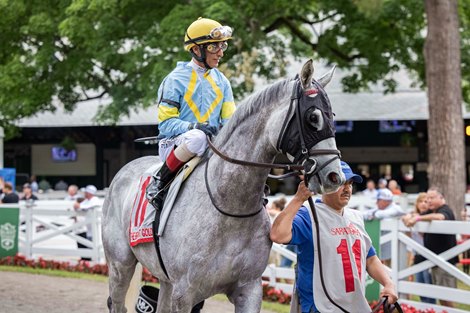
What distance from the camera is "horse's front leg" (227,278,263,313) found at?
5.28 m

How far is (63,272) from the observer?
15641mm

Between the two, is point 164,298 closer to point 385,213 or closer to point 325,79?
point 325,79

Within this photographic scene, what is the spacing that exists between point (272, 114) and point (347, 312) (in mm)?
1195

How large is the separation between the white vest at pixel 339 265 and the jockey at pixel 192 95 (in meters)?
1.14

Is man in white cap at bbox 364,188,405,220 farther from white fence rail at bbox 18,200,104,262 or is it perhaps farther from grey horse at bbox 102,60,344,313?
grey horse at bbox 102,60,344,313

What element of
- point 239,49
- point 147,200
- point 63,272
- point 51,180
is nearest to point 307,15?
point 239,49

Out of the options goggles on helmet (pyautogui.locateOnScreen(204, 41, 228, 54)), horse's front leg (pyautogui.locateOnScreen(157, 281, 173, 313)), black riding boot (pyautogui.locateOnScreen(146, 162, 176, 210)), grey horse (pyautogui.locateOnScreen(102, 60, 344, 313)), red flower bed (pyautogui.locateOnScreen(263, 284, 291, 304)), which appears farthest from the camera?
red flower bed (pyautogui.locateOnScreen(263, 284, 291, 304))

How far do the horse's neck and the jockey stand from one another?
45 centimetres

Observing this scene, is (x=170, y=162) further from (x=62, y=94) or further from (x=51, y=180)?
(x=51, y=180)

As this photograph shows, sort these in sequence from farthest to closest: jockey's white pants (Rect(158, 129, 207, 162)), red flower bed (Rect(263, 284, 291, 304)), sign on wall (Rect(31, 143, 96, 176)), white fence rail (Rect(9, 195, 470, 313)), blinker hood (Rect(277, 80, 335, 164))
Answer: sign on wall (Rect(31, 143, 96, 176))
red flower bed (Rect(263, 284, 291, 304))
white fence rail (Rect(9, 195, 470, 313))
jockey's white pants (Rect(158, 129, 207, 162))
blinker hood (Rect(277, 80, 335, 164))

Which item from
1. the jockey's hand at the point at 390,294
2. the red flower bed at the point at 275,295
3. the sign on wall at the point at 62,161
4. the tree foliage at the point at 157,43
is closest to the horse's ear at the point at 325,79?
the jockey's hand at the point at 390,294

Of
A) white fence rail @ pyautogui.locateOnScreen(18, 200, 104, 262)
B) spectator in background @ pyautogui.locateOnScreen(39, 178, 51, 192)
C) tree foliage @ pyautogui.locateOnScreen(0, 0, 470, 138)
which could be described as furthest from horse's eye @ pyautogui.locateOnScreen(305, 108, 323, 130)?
spectator in background @ pyautogui.locateOnScreen(39, 178, 51, 192)

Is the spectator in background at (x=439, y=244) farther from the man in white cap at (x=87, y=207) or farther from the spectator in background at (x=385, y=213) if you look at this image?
the man in white cap at (x=87, y=207)

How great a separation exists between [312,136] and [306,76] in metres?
0.34
